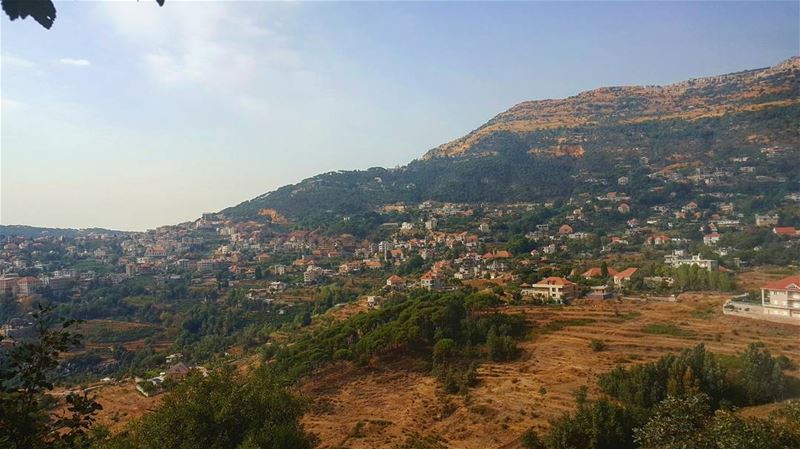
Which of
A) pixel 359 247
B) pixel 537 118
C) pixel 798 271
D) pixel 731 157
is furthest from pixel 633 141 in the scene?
pixel 798 271

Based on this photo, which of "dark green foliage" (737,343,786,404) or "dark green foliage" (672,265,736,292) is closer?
"dark green foliage" (737,343,786,404)

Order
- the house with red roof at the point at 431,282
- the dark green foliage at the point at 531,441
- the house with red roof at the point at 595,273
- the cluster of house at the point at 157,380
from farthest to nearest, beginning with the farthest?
1. the house with red roof at the point at 431,282
2. the house with red roof at the point at 595,273
3. the cluster of house at the point at 157,380
4. the dark green foliage at the point at 531,441

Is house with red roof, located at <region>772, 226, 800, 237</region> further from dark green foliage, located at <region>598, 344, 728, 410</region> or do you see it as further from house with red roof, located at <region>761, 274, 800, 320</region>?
dark green foliage, located at <region>598, 344, 728, 410</region>

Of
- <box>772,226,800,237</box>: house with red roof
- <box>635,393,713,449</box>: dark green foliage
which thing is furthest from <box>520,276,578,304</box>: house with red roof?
<box>772,226,800,237</box>: house with red roof

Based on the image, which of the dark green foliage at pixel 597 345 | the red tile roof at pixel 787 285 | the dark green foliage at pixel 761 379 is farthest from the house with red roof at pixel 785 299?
the dark green foliage at pixel 761 379

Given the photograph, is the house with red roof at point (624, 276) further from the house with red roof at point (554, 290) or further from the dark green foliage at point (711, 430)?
the dark green foliage at point (711, 430)

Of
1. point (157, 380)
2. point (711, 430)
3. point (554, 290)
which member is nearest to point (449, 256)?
point (554, 290)

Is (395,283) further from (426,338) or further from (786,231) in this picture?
(786,231)
